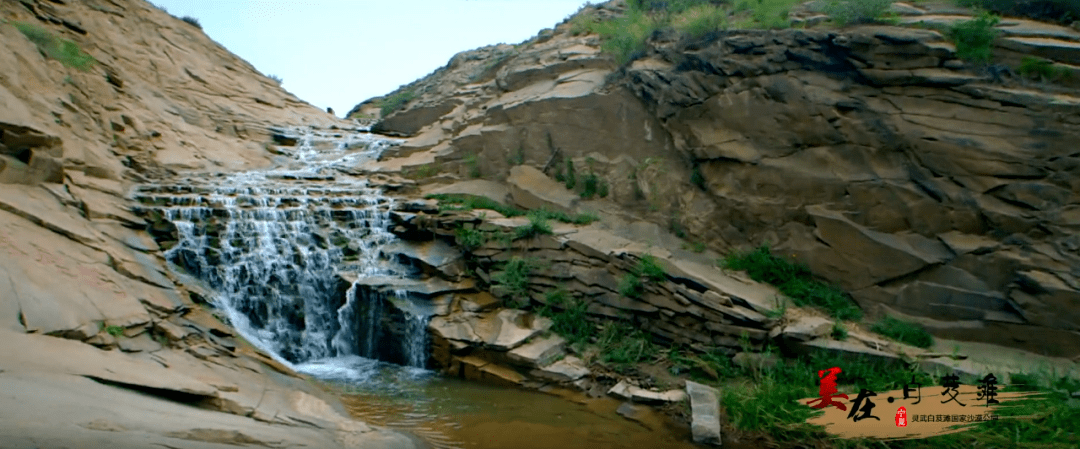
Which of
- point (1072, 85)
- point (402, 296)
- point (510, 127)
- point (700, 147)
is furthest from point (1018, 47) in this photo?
point (402, 296)

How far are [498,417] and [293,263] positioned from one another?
4258 millimetres

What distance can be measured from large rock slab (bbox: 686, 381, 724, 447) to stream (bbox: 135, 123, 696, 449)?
15 cm

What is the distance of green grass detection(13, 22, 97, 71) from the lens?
10008mm

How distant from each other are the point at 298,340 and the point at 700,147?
6230mm

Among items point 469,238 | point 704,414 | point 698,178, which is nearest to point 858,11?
point 698,178

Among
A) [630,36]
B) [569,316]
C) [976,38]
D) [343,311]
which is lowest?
[343,311]

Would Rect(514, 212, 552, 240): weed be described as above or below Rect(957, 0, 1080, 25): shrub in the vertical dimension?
below

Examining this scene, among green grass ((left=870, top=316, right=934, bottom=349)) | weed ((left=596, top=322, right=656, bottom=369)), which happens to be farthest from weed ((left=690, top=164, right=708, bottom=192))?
green grass ((left=870, top=316, right=934, bottom=349))

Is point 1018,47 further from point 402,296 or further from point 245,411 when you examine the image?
point 245,411

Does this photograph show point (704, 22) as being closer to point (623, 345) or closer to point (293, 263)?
point (623, 345)

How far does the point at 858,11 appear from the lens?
8.21 meters

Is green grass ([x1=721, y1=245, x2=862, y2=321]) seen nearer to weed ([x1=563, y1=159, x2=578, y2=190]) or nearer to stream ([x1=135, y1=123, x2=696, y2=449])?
stream ([x1=135, y1=123, x2=696, y2=449])

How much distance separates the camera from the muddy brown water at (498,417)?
5.80 m

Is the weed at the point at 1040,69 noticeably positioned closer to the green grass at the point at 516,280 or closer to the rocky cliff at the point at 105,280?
the green grass at the point at 516,280
